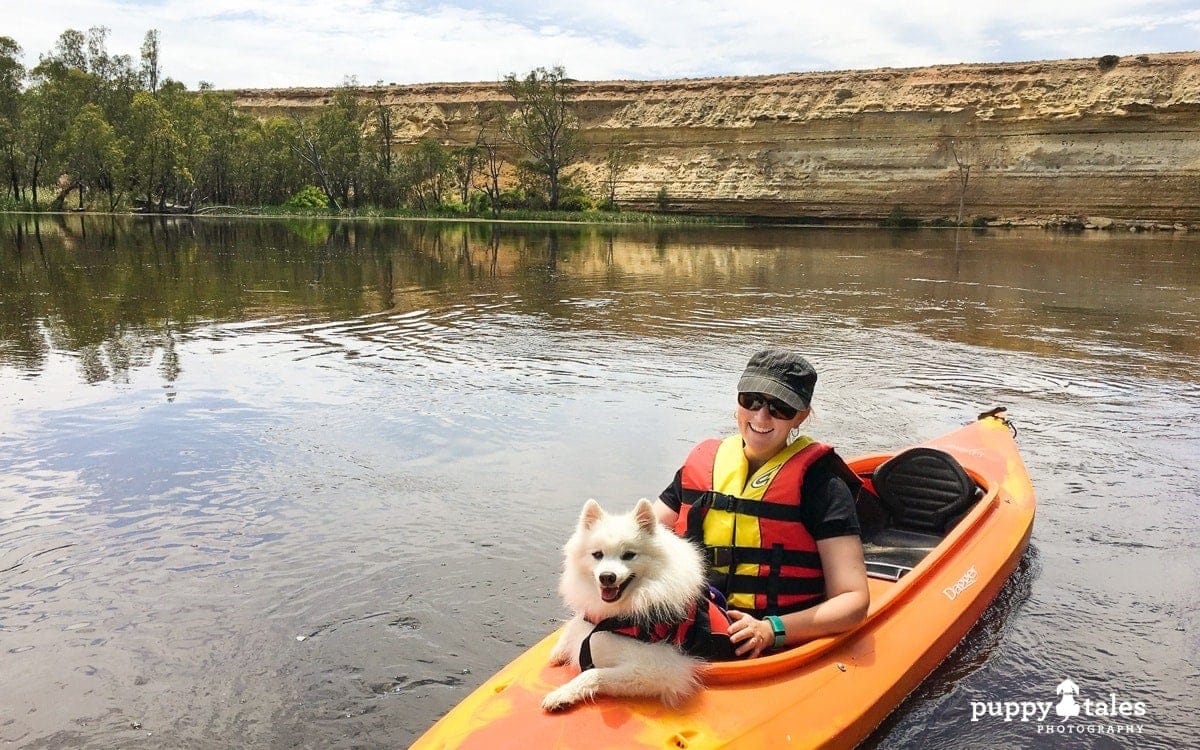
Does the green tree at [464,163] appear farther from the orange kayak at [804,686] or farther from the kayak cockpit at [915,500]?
the orange kayak at [804,686]

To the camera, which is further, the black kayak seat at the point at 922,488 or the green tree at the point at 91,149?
the green tree at the point at 91,149

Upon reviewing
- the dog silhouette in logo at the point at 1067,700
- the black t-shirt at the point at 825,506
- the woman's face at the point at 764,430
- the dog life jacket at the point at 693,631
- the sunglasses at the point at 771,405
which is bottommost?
the dog silhouette in logo at the point at 1067,700

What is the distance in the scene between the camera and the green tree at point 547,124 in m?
63.3

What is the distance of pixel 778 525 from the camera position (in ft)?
11.3

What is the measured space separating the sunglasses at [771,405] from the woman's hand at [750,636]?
799 millimetres

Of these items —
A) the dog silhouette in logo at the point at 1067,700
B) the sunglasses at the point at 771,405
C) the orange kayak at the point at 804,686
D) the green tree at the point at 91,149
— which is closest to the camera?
the orange kayak at the point at 804,686

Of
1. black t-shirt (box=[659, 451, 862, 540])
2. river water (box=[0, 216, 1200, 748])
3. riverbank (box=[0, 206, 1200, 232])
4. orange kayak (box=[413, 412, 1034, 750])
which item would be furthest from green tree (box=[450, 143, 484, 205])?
black t-shirt (box=[659, 451, 862, 540])

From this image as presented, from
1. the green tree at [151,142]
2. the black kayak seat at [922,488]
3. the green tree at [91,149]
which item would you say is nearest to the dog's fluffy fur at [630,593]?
the black kayak seat at [922,488]

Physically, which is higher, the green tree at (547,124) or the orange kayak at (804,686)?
the green tree at (547,124)

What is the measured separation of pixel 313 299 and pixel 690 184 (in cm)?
5015

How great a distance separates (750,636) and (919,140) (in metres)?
60.2

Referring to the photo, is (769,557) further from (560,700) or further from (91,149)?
(91,149)

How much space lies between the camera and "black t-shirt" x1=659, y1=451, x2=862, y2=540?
3.38 m

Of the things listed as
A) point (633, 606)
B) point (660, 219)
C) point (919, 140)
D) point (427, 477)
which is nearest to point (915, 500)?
point (633, 606)
